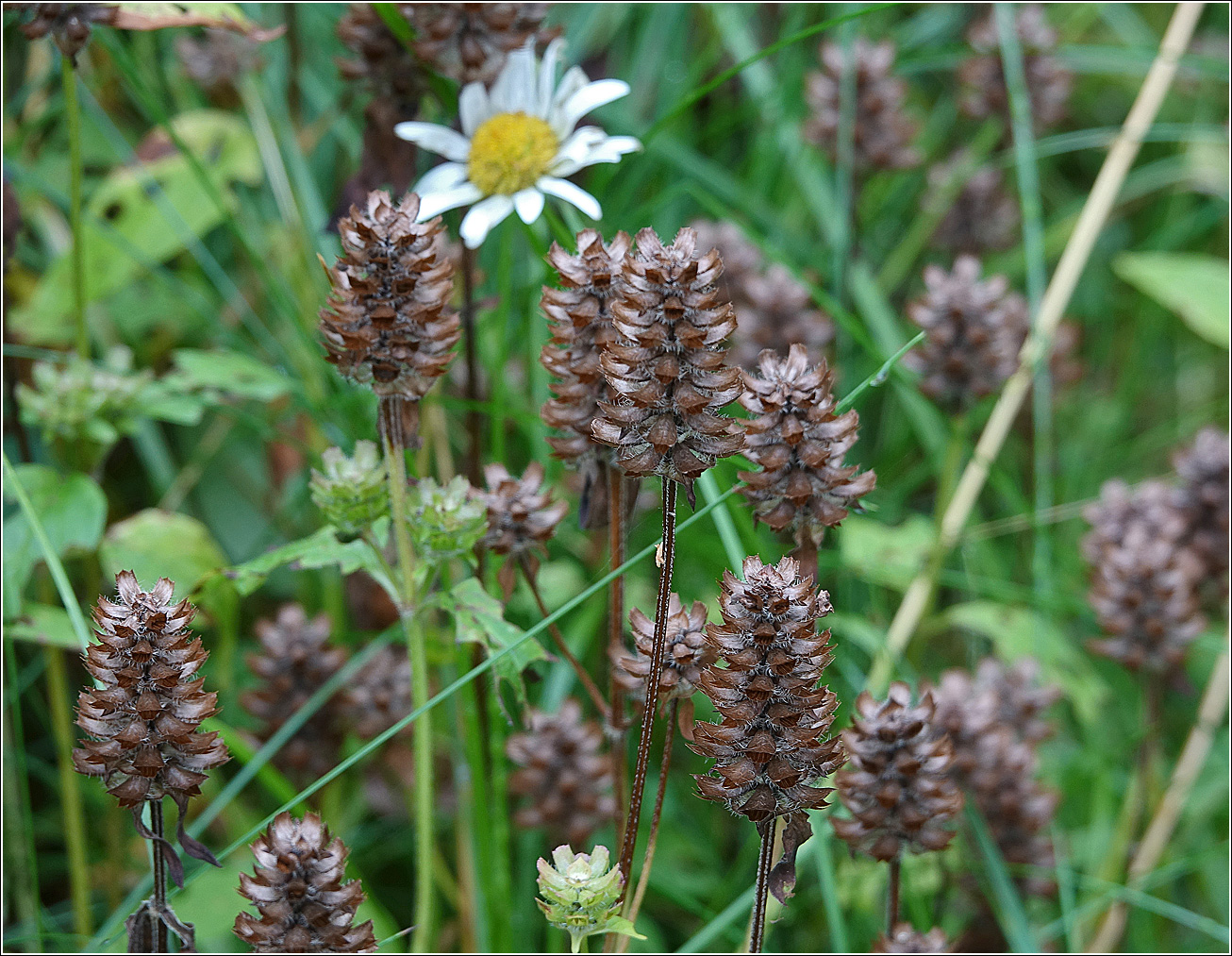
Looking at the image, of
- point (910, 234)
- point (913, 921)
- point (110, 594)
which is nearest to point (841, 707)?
point (913, 921)

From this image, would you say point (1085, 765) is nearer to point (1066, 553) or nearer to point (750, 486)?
point (1066, 553)

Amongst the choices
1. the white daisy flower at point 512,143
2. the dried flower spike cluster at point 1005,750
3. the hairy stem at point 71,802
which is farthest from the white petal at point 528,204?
the hairy stem at point 71,802

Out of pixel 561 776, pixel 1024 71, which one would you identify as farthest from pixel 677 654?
pixel 1024 71

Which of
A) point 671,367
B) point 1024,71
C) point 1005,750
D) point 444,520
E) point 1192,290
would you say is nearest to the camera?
point 671,367

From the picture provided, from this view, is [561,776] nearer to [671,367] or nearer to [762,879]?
[762,879]

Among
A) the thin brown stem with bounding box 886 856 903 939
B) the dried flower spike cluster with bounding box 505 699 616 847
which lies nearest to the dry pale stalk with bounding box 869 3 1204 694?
the dried flower spike cluster with bounding box 505 699 616 847

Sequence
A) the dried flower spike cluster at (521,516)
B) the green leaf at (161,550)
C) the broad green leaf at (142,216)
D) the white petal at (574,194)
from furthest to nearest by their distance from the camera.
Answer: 1. the broad green leaf at (142,216)
2. the green leaf at (161,550)
3. the white petal at (574,194)
4. the dried flower spike cluster at (521,516)

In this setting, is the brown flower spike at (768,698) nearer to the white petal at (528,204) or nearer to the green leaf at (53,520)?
the white petal at (528,204)

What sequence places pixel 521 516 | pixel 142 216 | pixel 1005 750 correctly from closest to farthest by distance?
pixel 521 516, pixel 1005 750, pixel 142 216
